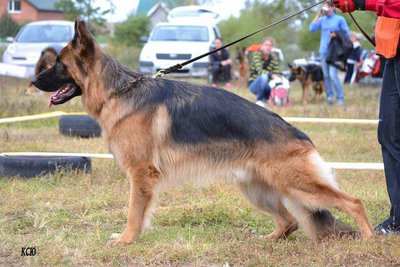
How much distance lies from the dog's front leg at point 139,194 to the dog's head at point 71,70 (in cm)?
87

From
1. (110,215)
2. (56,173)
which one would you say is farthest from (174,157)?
(56,173)

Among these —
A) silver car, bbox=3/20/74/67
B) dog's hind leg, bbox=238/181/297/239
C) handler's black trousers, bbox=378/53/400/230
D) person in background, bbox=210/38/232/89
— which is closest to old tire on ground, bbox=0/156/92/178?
dog's hind leg, bbox=238/181/297/239

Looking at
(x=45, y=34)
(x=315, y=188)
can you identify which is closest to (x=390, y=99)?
(x=315, y=188)

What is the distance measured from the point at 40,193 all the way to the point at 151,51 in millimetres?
14217

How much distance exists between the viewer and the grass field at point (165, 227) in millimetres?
4477

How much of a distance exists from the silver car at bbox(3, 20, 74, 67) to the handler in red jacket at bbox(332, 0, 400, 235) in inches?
545

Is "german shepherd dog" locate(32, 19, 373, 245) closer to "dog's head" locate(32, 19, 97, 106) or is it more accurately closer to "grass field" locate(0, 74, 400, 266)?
"dog's head" locate(32, 19, 97, 106)

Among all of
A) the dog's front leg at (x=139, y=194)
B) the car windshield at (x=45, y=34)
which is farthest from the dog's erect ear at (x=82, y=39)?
the car windshield at (x=45, y=34)

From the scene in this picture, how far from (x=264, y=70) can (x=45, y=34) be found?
23.5 feet

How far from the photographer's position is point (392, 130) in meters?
5.06

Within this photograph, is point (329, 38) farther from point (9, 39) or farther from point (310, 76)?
point (9, 39)

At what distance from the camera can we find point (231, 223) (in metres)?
5.68

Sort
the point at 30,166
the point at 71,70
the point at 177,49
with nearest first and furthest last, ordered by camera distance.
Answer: the point at 71,70 < the point at 30,166 < the point at 177,49

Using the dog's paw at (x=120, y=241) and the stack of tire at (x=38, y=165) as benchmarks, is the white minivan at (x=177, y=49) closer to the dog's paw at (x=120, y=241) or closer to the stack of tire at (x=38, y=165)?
the stack of tire at (x=38, y=165)
